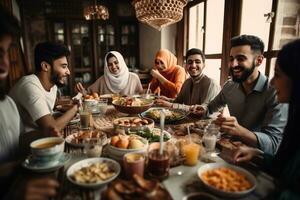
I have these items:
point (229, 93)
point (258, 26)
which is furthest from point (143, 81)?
point (229, 93)

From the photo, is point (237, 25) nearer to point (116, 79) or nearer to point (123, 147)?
point (116, 79)

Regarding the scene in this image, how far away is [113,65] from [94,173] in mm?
2414

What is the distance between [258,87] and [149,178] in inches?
44.3

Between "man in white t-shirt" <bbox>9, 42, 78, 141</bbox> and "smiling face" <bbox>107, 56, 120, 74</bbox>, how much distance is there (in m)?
1.32

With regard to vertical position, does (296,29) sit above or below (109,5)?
below

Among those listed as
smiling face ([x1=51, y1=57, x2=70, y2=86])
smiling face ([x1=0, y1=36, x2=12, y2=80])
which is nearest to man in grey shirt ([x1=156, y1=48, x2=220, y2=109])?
smiling face ([x1=51, y1=57, x2=70, y2=86])

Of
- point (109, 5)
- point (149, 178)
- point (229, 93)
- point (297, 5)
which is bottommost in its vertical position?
point (149, 178)

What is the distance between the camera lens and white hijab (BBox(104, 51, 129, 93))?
10.6ft

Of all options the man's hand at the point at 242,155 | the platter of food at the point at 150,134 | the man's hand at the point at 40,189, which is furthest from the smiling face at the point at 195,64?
the man's hand at the point at 40,189

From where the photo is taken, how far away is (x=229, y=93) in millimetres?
1913

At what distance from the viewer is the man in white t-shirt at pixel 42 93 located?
148 cm

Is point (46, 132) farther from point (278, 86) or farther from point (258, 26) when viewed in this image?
point (258, 26)

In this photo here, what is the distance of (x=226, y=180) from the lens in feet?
3.00

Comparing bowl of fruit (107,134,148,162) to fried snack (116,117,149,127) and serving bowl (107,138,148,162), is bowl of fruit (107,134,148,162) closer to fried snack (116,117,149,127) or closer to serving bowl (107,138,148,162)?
serving bowl (107,138,148,162)
